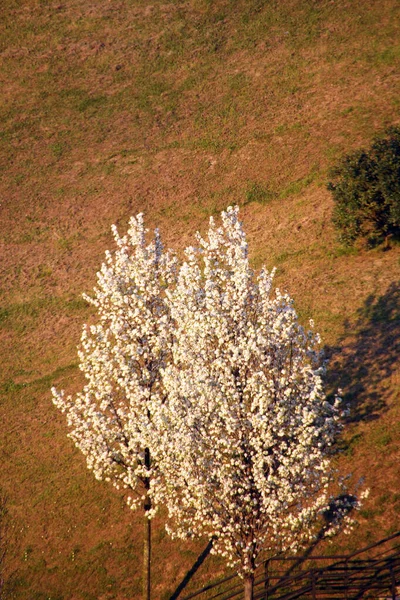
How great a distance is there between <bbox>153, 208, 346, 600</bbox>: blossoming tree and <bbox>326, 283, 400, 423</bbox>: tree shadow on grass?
1140cm

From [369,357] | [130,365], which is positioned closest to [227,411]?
[130,365]

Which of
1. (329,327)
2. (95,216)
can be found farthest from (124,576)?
(95,216)

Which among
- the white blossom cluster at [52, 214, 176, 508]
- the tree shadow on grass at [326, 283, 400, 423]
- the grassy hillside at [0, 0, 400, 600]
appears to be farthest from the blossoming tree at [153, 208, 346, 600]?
the tree shadow on grass at [326, 283, 400, 423]

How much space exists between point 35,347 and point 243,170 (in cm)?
2809

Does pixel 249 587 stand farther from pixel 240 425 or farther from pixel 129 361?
pixel 129 361

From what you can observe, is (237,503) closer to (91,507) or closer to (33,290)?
(91,507)

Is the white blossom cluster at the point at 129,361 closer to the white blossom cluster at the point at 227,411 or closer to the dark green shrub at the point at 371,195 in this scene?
the white blossom cluster at the point at 227,411

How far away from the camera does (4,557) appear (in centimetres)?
3519

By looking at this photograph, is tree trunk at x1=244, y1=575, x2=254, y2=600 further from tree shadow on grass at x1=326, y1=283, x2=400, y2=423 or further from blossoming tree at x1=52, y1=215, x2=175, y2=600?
tree shadow on grass at x1=326, y1=283, x2=400, y2=423

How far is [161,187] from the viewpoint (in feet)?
221

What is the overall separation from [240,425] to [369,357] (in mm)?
18105

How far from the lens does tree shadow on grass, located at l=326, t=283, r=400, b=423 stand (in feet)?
121

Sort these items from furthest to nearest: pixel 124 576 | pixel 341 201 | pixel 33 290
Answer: pixel 33 290
pixel 341 201
pixel 124 576

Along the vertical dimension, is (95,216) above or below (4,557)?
above
